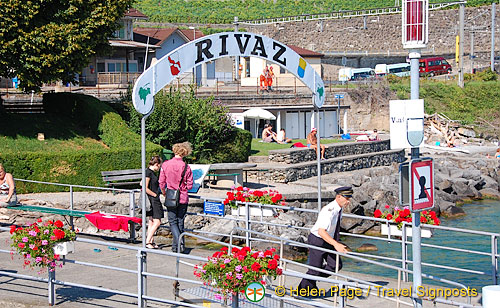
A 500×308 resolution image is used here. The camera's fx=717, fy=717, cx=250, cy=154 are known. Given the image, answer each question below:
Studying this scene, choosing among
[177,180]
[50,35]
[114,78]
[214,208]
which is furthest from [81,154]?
[114,78]

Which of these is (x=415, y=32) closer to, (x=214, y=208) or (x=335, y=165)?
(x=214, y=208)

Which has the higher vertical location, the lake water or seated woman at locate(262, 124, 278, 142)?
seated woman at locate(262, 124, 278, 142)

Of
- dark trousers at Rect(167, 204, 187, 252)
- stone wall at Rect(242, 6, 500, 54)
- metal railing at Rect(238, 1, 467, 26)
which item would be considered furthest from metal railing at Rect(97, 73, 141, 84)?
metal railing at Rect(238, 1, 467, 26)

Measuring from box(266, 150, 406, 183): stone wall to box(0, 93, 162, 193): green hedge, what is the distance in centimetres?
557

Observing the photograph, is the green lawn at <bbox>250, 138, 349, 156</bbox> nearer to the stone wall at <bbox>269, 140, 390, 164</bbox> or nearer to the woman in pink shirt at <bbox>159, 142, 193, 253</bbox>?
the stone wall at <bbox>269, 140, 390, 164</bbox>

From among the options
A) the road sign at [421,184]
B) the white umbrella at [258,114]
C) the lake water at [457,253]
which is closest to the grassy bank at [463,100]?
the white umbrella at [258,114]

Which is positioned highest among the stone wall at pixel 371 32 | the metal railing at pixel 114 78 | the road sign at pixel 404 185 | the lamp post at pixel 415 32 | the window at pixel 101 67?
the stone wall at pixel 371 32

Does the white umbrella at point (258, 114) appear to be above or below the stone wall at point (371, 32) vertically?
below

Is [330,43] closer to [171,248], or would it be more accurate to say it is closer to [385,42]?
[385,42]

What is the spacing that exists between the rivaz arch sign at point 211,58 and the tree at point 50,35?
1110 centimetres

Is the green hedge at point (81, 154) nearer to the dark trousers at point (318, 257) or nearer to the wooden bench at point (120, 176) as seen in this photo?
the wooden bench at point (120, 176)

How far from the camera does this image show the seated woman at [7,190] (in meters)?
14.5

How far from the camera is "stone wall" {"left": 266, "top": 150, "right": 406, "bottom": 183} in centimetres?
2602

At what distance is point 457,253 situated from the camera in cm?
1975
